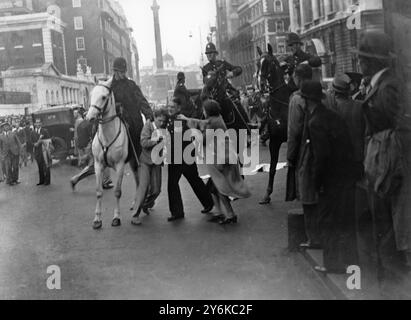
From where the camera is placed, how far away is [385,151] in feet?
15.3

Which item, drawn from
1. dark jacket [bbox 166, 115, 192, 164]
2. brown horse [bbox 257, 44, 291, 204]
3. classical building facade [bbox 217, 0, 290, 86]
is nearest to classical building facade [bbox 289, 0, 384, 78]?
classical building facade [bbox 217, 0, 290, 86]

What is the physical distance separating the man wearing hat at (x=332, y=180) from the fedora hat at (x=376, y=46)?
3.24 ft

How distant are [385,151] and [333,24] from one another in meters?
11.3

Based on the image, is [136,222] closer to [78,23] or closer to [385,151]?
[78,23]

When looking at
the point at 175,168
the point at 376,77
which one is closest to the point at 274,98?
the point at 175,168

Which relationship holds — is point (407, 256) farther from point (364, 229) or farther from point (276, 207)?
point (276, 207)

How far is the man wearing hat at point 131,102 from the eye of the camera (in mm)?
9602

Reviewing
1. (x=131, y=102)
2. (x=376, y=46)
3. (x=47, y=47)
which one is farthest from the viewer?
(x=47, y=47)

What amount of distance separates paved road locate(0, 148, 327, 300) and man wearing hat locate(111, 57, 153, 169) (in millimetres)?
1468

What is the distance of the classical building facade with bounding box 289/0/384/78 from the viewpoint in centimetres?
1248

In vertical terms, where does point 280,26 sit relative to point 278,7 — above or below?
below

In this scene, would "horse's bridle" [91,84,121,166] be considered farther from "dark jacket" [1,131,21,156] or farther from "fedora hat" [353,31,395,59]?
"dark jacket" [1,131,21,156]

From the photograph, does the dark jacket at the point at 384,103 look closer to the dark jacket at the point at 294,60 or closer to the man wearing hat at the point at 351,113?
the man wearing hat at the point at 351,113
